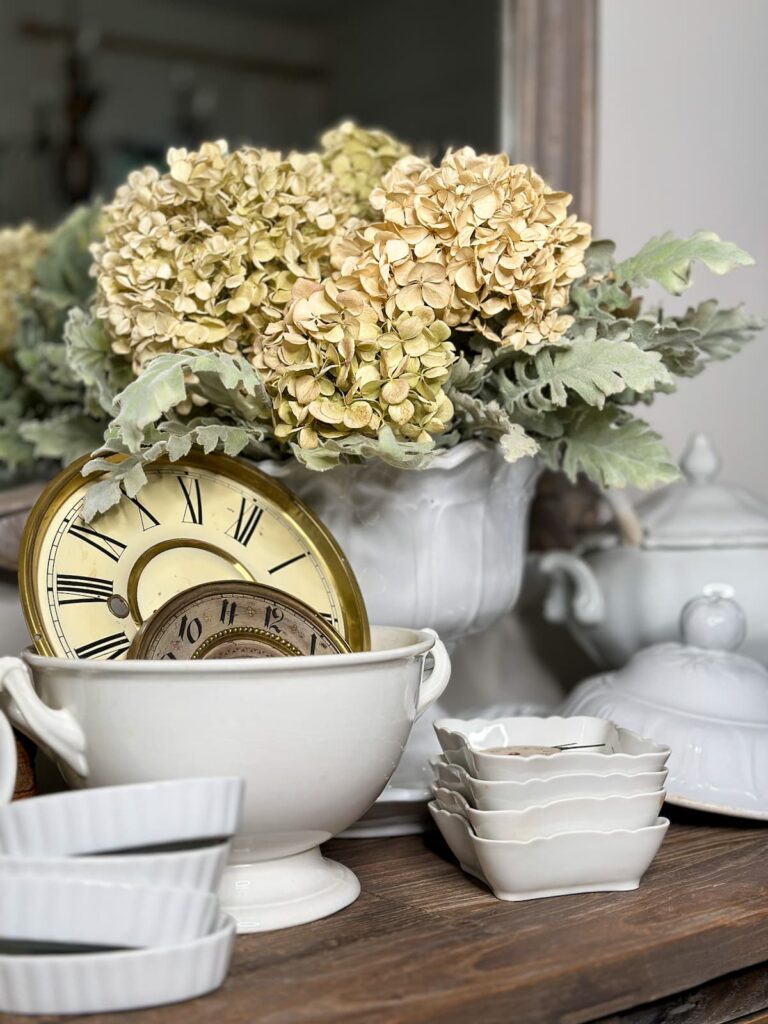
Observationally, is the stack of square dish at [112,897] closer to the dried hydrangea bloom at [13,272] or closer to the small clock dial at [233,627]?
the small clock dial at [233,627]

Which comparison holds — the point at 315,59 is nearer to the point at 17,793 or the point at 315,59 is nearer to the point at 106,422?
the point at 106,422

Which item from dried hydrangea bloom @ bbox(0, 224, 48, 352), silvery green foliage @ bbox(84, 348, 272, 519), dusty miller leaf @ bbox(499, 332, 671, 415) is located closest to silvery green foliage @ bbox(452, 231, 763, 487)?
dusty miller leaf @ bbox(499, 332, 671, 415)

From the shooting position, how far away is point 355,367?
0.80m

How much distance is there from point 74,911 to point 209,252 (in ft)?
1.60

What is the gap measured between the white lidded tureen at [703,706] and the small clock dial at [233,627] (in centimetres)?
32

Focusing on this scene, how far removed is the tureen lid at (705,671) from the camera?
0.96m

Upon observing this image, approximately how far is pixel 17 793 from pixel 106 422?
1.27 ft

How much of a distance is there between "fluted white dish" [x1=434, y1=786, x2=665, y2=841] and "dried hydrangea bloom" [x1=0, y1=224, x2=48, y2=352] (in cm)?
75

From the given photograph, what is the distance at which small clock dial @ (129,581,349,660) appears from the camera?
71cm

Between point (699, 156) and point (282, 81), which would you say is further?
point (699, 156)

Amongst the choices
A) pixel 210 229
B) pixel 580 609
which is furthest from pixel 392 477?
pixel 580 609

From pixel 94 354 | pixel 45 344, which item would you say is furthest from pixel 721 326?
pixel 45 344

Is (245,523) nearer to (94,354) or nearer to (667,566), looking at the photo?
(94,354)

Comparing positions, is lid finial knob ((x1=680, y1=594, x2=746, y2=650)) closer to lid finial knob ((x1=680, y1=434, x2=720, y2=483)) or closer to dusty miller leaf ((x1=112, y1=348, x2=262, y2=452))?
lid finial knob ((x1=680, y1=434, x2=720, y2=483))
